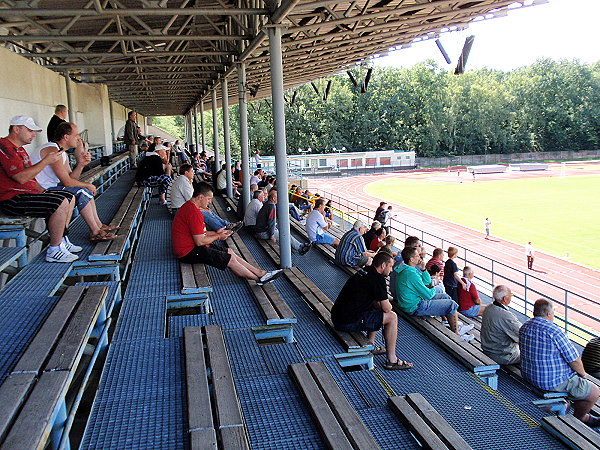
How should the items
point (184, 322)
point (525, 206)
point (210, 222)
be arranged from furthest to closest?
point (525, 206), point (210, 222), point (184, 322)

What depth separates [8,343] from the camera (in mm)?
3549

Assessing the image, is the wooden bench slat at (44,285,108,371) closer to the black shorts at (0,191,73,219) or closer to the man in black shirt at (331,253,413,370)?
the black shorts at (0,191,73,219)

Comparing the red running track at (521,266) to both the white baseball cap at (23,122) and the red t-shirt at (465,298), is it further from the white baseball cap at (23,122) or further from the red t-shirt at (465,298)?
the white baseball cap at (23,122)

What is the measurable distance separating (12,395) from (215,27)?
8.74 m

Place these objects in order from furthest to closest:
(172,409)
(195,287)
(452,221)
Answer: (452,221) → (195,287) → (172,409)

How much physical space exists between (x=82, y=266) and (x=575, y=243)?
1066 inches

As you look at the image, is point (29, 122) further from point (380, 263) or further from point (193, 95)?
point (193, 95)

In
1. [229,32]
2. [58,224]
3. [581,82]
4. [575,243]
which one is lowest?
[575,243]

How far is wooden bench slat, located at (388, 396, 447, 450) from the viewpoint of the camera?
3.33 m

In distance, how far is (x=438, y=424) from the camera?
3576 millimetres

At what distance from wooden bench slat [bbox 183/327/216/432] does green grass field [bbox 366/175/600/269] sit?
74.0 feet

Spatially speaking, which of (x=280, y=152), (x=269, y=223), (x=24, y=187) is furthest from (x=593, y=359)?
(x=24, y=187)

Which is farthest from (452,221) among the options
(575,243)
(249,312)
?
(249,312)

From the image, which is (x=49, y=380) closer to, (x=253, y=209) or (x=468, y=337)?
(x=468, y=337)
